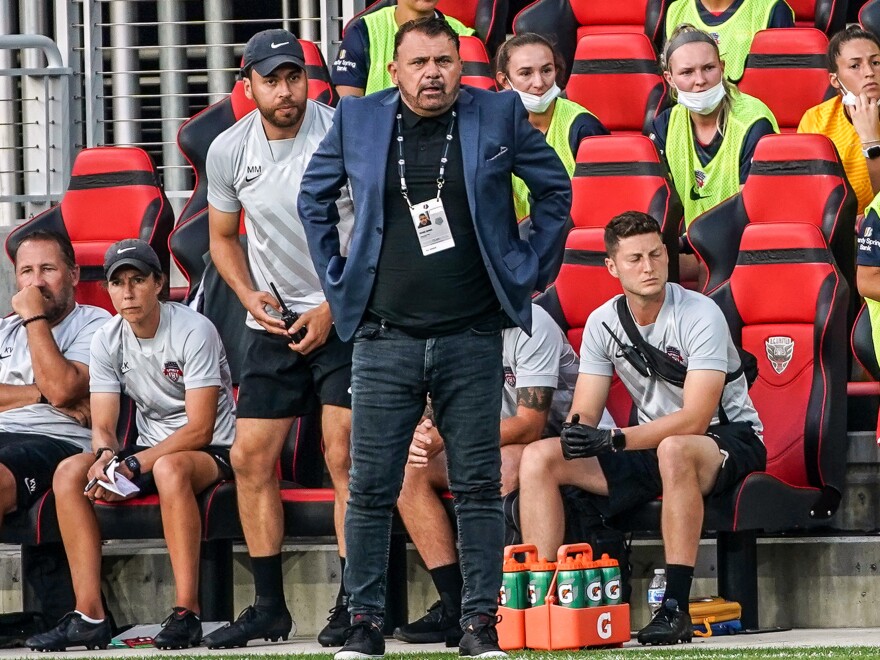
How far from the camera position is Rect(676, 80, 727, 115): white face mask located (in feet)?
22.9

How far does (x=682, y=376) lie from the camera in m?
5.64

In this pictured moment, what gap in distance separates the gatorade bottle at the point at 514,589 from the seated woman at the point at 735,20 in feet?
11.5

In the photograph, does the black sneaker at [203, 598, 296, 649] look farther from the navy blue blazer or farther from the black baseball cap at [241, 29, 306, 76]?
the black baseball cap at [241, 29, 306, 76]

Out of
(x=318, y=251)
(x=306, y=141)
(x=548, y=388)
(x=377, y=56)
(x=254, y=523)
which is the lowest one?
(x=254, y=523)

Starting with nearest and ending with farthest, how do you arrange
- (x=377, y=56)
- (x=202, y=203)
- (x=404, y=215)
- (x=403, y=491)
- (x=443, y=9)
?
(x=404, y=215)
(x=403, y=491)
(x=202, y=203)
(x=377, y=56)
(x=443, y=9)

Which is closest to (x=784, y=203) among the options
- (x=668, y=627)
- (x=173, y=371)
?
(x=668, y=627)

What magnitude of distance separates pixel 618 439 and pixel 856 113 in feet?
7.25

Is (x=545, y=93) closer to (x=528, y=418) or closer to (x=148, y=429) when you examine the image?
(x=528, y=418)

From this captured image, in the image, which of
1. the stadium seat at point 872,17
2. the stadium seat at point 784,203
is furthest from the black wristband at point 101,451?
the stadium seat at point 872,17

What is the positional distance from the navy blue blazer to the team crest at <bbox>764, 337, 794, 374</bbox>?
Answer: 1.73m

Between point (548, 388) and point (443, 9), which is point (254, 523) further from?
point (443, 9)

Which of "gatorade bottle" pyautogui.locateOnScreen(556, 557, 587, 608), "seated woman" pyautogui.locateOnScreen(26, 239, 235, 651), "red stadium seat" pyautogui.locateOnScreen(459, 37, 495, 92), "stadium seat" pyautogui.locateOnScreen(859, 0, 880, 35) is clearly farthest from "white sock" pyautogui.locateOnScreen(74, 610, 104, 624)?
"stadium seat" pyautogui.locateOnScreen(859, 0, 880, 35)

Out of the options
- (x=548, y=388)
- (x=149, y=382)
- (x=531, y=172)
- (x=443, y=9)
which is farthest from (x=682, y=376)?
(x=443, y=9)

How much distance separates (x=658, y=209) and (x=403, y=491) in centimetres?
159
